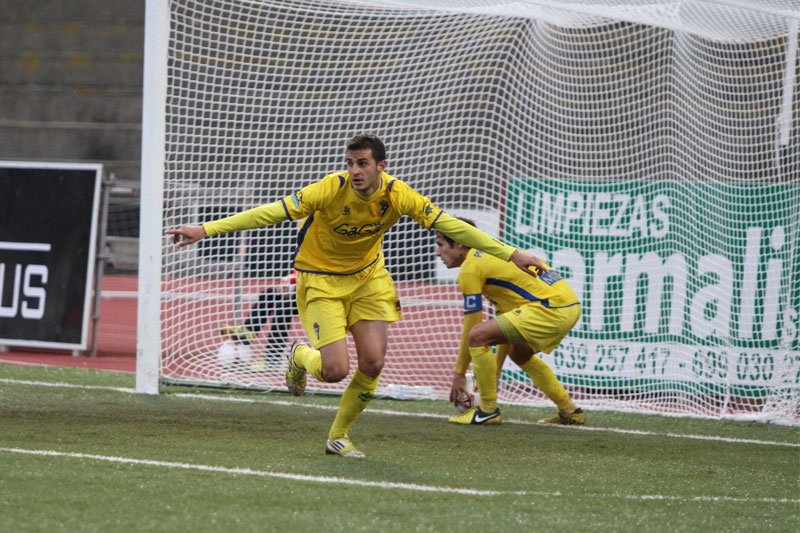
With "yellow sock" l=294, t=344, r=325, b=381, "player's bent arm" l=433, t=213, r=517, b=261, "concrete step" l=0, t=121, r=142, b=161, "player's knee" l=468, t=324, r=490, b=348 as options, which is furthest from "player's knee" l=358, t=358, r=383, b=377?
"concrete step" l=0, t=121, r=142, b=161

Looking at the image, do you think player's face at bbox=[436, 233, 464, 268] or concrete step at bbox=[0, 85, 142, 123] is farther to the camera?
concrete step at bbox=[0, 85, 142, 123]

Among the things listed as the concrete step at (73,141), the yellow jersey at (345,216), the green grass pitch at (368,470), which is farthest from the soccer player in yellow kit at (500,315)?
the concrete step at (73,141)

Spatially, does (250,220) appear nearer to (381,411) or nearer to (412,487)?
(412,487)

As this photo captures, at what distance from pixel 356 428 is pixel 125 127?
1916cm

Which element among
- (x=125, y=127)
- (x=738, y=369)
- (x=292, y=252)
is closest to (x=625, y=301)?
(x=738, y=369)

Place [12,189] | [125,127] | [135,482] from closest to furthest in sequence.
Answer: [135,482]
[12,189]
[125,127]

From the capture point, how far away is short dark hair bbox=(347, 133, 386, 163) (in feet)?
17.7

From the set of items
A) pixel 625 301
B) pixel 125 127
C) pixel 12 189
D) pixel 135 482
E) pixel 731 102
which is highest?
pixel 125 127

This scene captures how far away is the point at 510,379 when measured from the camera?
937 cm

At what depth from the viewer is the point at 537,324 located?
7.29 meters

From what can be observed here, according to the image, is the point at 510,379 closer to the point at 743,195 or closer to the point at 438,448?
the point at 743,195

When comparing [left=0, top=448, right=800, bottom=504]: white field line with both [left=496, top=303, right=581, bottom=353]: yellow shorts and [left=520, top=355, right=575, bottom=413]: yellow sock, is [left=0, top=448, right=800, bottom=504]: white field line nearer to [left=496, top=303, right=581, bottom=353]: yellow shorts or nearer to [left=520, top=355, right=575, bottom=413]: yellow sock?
[left=496, top=303, right=581, bottom=353]: yellow shorts

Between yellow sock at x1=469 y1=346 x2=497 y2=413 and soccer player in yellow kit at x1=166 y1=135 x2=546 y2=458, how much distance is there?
5.02 feet

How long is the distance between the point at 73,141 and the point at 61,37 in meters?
2.47
